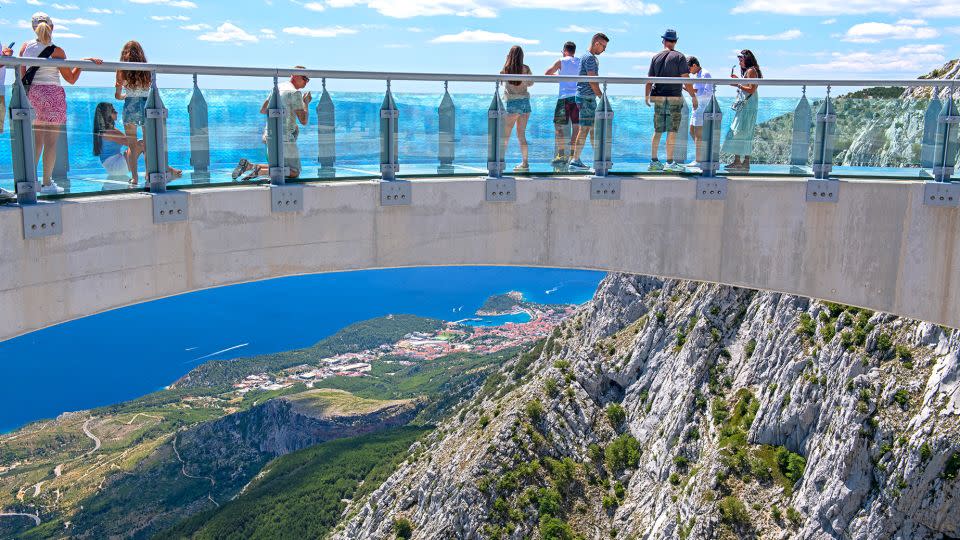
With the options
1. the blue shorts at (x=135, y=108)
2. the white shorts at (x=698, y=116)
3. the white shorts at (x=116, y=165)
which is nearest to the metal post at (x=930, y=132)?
the white shorts at (x=698, y=116)

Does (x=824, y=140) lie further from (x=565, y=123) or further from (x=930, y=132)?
(x=565, y=123)

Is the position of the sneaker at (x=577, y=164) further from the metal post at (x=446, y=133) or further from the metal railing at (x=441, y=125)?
the metal post at (x=446, y=133)

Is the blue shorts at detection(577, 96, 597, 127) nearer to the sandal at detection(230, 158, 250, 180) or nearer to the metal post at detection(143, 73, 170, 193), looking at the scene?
the sandal at detection(230, 158, 250, 180)

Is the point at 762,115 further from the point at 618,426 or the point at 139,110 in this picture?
the point at 618,426

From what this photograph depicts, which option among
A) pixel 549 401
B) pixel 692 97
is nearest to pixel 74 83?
pixel 692 97

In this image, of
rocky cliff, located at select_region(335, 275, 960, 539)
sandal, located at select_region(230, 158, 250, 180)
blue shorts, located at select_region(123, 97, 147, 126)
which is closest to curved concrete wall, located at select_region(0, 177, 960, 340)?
sandal, located at select_region(230, 158, 250, 180)

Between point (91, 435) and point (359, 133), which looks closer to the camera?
point (359, 133)

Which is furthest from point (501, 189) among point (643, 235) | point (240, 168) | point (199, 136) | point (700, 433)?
point (700, 433)
